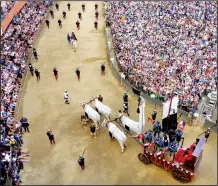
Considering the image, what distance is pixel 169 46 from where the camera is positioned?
2250 cm

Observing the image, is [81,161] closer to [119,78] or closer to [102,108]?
[102,108]

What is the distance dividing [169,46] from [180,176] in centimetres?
1141

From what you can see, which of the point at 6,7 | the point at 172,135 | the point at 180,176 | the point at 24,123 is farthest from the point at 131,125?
the point at 6,7

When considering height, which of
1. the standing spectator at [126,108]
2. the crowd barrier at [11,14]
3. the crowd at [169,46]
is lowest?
the standing spectator at [126,108]

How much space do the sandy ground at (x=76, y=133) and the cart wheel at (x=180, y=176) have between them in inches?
11.8

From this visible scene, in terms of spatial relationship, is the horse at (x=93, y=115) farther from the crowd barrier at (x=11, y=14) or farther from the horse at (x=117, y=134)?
the crowd barrier at (x=11, y=14)

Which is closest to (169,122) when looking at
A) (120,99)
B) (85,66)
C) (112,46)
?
(120,99)

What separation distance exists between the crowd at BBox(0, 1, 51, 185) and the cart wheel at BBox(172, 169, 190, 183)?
22.8 feet

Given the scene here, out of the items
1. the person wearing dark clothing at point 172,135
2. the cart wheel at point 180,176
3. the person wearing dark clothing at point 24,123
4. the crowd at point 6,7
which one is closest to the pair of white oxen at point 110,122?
the person wearing dark clothing at point 172,135

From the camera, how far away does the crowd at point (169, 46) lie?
1936 cm

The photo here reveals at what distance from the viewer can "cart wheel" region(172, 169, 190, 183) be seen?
1336cm

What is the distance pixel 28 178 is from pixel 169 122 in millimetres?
7061

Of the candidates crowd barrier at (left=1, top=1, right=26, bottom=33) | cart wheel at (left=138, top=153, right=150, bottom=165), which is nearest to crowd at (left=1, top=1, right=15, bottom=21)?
crowd barrier at (left=1, top=1, right=26, bottom=33)

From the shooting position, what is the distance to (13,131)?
16.7m
